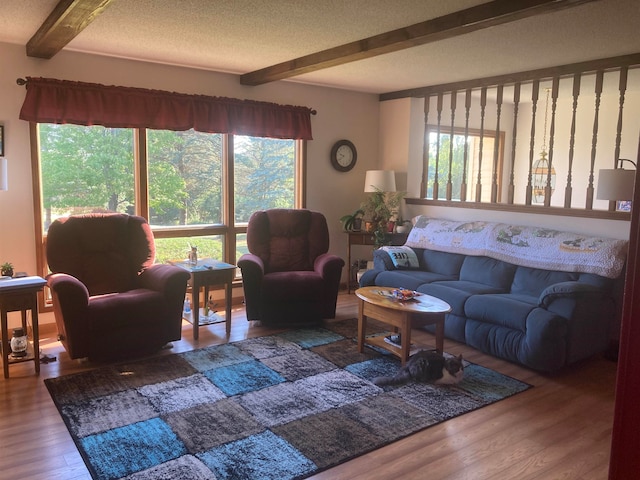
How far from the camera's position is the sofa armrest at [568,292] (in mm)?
3580

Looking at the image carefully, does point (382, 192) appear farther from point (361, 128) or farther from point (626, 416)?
point (626, 416)

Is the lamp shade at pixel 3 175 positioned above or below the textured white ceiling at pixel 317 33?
below

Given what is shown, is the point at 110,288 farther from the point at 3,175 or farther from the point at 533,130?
the point at 533,130

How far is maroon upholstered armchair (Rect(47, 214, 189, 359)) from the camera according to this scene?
3469mm

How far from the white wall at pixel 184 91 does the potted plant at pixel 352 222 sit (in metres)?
0.19

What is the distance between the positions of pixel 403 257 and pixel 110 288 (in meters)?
2.72

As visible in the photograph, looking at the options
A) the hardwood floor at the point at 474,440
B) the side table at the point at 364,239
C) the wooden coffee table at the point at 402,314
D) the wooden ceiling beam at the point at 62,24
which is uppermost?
the wooden ceiling beam at the point at 62,24

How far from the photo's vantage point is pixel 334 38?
12.2 ft

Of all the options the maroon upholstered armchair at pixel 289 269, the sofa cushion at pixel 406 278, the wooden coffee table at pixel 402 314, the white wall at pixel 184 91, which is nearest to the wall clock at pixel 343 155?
the white wall at pixel 184 91

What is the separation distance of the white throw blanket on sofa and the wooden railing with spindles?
304mm

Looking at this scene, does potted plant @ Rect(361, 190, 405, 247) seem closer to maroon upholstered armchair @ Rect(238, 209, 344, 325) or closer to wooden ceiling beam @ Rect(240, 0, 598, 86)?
maroon upholstered armchair @ Rect(238, 209, 344, 325)

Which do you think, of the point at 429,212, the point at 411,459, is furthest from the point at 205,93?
the point at 411,459

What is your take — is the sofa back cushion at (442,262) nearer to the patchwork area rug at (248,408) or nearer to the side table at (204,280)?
the patchwork area rug at (248,408)

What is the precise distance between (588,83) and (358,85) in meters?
2.40
